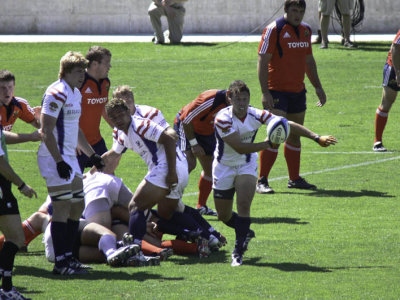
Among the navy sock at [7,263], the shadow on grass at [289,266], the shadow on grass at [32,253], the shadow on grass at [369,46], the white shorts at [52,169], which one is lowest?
the shadow on grass at [369,46]

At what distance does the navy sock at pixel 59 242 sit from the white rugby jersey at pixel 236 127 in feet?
5.73

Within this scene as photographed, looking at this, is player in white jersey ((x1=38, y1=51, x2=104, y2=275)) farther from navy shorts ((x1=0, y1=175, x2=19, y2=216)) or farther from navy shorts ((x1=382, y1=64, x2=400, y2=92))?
navy shorts ((x1=382, y1=64, x2=400, y2=92))

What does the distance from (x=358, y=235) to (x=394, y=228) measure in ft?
1.62

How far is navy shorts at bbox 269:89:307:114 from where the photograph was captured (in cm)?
1191

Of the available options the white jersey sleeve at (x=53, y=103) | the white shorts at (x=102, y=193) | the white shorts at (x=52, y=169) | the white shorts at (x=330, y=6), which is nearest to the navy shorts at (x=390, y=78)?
the white shorts at (x=102, y=193)

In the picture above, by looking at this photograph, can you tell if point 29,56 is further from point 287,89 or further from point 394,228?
point 394,228

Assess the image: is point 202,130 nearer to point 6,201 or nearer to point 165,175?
point 165,175

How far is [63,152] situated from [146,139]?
98 centimetres

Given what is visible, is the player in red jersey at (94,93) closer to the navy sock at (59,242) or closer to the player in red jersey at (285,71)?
the player in red jersey at (285,71)

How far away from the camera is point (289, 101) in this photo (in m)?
12.0

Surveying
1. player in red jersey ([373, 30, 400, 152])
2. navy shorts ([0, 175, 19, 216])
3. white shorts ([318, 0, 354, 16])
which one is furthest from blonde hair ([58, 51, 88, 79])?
white shorts ([318, 0, 354, 16])

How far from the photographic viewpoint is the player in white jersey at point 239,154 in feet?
27.5

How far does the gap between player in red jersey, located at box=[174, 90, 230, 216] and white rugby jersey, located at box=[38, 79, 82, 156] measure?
2.48 metres

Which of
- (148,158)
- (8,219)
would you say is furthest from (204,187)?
(8,219)
